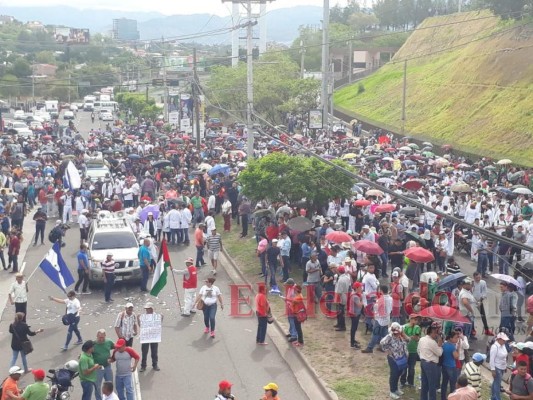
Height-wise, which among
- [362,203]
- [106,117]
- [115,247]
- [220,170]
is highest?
[362,203]

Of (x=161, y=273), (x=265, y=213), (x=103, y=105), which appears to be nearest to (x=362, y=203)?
(x=265, y=213)

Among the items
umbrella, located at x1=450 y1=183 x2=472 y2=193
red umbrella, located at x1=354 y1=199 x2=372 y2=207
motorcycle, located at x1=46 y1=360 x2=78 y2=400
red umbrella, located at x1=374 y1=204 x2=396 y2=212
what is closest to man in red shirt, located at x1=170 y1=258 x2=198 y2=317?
motorcycle, located at x1=46 y1=360 x2=78 y2=400

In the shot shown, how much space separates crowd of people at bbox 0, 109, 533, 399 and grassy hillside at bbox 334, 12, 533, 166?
633 centimetres

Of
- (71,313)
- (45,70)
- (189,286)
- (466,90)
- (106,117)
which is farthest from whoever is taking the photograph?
(45,70)

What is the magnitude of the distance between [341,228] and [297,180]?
249cm

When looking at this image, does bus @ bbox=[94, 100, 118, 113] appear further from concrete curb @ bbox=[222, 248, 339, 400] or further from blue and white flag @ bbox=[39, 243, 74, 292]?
concrete curb @ bbox=[222, 248, 339, 400]

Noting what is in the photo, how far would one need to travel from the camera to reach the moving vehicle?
20.2 meters

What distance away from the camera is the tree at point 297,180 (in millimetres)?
23447

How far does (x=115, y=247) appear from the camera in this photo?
A: 69.4 feet

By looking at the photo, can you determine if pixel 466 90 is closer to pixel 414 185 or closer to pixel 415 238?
pixel 414 185

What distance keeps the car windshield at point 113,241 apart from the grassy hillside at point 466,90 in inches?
964

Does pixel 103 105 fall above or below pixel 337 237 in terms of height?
below

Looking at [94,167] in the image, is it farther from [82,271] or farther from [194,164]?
[82,271]

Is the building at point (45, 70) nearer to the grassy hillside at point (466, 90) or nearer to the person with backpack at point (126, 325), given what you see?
the grassy hillside at point (466, 90)
